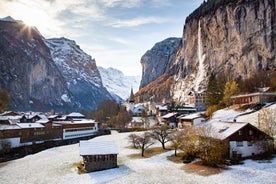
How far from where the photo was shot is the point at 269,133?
1626 inches

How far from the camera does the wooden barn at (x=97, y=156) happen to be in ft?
123

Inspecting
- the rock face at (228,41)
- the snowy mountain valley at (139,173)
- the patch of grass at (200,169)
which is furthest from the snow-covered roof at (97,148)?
the rock face at (228,41)

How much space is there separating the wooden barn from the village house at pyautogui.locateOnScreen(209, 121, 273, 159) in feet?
49.5

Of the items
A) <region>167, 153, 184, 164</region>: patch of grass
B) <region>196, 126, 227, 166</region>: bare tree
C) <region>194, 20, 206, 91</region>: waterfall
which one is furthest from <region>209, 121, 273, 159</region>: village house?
<region>194, 20, 206, 91</region>: waterfall

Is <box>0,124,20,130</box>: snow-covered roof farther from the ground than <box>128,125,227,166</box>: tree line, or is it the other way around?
<box>0,124,20,130</box>: snow-covered roof

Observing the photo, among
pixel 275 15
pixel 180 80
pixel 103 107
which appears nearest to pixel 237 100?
pixel 275 15

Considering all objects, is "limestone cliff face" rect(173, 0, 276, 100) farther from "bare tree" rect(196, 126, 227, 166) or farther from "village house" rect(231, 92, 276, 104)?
"bare tree" rect(196, 126, 227, 166)

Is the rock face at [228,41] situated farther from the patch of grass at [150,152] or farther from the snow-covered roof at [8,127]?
the snow-covered roof at [8,127]

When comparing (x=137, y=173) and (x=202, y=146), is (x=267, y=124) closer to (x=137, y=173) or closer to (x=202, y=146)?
(x=202, y=146)

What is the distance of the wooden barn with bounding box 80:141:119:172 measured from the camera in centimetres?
3756

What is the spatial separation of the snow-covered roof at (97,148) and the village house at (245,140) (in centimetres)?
1499

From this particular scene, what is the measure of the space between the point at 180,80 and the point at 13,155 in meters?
124

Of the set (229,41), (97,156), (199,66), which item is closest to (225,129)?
(97,156)

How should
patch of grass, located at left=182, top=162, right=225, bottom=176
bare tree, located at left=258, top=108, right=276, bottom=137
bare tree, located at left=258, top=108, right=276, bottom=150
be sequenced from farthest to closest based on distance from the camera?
1. bare tree, located at left=258, top=108, right=276, bottom=137
2. bare tree, located at left=258, top=108, right=276, bottom=150
3. patch of grass, located at left=182, top=162, right=225, bottom=176
